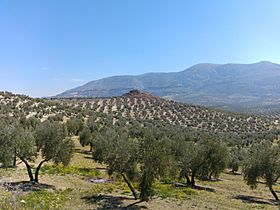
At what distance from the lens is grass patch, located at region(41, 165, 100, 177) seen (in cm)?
4542

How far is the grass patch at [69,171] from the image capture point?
45416 millimetres

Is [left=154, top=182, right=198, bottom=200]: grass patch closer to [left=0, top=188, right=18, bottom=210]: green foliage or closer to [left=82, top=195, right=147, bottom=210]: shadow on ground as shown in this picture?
[left=82, top=195, right=147, bottom=210]: shadow on ground

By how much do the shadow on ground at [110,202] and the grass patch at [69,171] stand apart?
11778mm

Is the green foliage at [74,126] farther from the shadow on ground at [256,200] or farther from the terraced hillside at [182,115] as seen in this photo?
the shadow on ground at [256,200]

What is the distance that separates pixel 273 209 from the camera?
3700 cm

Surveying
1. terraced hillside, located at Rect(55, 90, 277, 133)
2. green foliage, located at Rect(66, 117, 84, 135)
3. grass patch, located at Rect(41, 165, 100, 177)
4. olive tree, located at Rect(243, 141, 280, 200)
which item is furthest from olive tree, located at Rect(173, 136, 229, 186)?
terraced hillside, located at Rect(55, 90, 277, 133)

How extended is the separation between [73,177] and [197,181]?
22.8 metres

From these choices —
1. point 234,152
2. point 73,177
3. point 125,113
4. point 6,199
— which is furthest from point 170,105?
point 6,199

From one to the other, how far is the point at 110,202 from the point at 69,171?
636 inches

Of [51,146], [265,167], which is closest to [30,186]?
[51,146]

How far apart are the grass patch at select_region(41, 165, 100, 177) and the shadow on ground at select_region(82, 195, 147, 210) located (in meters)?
11.8

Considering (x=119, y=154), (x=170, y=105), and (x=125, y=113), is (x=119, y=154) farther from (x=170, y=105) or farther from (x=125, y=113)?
(x=170, y=105)

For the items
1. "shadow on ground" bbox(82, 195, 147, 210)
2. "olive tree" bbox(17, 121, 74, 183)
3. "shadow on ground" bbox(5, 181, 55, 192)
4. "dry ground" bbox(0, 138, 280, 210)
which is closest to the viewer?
"shadow on ground" bbox(82, 195, 147, 210)

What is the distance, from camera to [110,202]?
3262 cm
